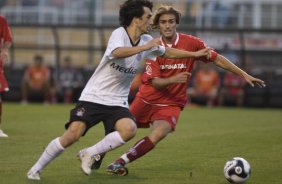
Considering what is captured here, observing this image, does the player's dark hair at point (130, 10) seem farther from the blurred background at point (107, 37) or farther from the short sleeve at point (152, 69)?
the blurred background at point (107, 37)

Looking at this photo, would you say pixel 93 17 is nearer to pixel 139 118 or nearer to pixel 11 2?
pixel 11 2

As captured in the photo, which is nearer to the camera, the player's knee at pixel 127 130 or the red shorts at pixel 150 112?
the player's knee at pixel 127 130

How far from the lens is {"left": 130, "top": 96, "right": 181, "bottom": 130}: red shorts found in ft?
31.7

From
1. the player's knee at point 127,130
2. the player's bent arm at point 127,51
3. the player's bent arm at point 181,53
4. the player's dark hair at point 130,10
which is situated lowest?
the player's knee at point 127,130

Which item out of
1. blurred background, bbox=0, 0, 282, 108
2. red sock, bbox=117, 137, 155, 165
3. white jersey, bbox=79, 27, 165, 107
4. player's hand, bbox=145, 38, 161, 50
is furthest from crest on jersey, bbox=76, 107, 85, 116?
blurred background, bbox=0, 0, 282, 108

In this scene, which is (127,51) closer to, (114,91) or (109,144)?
(114,91)

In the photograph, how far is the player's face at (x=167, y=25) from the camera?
382 inches

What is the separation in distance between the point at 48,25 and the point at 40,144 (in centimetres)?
1504

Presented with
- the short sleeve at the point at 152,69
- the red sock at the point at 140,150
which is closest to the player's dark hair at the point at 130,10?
the short sleeve at the point at 152,69

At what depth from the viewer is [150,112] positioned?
9.84 metres

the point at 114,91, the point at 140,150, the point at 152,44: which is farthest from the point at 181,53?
the point at 140,150

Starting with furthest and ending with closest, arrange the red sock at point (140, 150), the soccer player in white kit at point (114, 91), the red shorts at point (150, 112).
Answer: the red shorts at point (150, 112), the red sock at point (140, 150), the soccer player in white kit at point (114, 91)

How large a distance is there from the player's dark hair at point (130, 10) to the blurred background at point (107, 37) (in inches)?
655

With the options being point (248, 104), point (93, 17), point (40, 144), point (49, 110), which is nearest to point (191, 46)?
point (40, 144)
